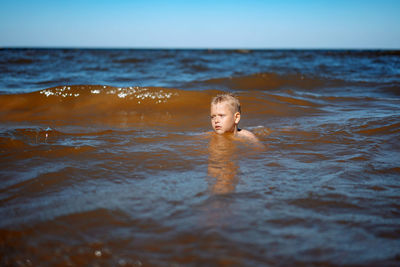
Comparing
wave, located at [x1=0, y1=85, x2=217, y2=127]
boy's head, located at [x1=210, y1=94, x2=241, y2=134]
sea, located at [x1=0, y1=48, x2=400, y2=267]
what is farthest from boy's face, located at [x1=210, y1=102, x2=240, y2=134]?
wave, located at [x1=0, y1=85, x2=217, y2=127]

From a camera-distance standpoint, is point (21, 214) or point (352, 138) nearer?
point (21, 214)

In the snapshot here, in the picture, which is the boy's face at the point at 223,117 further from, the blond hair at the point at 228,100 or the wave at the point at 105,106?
the wave at the point at 105,106

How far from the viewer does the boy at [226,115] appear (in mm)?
4020

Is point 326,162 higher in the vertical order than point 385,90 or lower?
lower

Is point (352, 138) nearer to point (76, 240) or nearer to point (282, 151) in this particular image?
point (282, 151)

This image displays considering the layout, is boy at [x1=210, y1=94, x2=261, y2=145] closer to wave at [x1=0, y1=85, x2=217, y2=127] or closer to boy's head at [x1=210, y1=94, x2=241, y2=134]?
boy's head at [x1=210, y1=94, x2=241, y2=134]

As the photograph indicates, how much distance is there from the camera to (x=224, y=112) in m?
4.04

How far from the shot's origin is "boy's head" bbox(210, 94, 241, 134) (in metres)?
4.02

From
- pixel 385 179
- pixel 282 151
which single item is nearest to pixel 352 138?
pixel 282 151

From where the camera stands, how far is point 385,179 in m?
2.52

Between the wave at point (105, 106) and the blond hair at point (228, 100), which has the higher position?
the blond hair at point (228, 100)

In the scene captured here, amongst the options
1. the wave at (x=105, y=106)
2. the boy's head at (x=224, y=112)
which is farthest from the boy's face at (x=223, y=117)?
the wave at (x=105, y=106)

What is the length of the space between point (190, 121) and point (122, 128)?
1.24 metres

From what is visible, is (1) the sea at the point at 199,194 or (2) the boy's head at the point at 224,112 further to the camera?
(2) the boy's head at the point at 224,112
